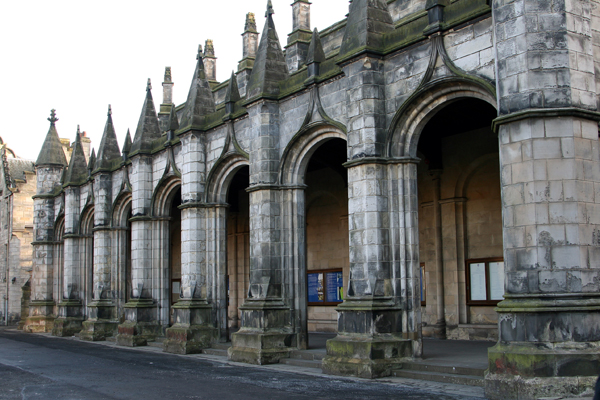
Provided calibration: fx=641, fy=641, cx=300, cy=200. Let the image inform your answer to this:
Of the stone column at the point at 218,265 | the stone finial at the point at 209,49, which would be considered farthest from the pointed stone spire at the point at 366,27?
the stone finial at the point at 209,49

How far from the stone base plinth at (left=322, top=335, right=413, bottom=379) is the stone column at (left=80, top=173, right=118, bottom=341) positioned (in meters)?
12.7

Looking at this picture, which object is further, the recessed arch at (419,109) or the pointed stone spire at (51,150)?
the pointed stone spire at (51,150)

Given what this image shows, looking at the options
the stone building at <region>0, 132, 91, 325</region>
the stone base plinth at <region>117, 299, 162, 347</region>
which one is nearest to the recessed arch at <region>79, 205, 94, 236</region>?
the stone base plinth at <region>117, 299, 162, 347</region>

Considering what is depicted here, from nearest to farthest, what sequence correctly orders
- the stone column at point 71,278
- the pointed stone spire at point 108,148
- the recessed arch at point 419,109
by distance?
the recessed arch at point 419,109, the pointed stone spire at point 108,148, the stone column at point 71,278

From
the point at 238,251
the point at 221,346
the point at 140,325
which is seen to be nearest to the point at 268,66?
the point at 221,346

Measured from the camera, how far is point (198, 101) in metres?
17.7

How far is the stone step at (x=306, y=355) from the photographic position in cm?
1302

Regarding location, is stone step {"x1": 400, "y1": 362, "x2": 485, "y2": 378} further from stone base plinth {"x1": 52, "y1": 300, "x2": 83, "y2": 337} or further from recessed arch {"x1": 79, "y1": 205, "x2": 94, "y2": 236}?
recessed arch {"x1": 79, "y1": 205, "x2": 94, "y2": 236}

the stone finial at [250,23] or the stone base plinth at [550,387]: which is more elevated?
the stone finial at [250,23]

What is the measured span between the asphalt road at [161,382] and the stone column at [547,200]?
1.35 metres

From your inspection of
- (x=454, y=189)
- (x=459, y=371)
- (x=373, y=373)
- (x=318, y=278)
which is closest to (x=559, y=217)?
(x=459, y=371)

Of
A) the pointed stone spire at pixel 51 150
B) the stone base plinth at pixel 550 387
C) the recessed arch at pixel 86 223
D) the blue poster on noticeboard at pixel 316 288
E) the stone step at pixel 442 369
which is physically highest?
the pointed stone spire at pixel 51 150

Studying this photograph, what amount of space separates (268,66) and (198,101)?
140 inches

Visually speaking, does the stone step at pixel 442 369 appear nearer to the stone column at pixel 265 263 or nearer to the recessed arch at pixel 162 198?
the stone column at pixel 265 263
